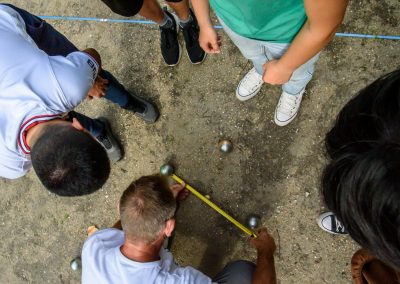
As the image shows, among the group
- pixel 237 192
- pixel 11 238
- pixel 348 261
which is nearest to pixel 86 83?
pixel 237 192

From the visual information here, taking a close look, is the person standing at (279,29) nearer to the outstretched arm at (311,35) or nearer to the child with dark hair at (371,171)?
the outstretched arm at (311,35)

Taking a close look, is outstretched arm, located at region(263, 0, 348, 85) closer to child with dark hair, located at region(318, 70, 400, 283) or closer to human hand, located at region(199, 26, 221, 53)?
child with dark hair, located at region(318, 70, 400, 283)

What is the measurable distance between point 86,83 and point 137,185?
24.2 inches

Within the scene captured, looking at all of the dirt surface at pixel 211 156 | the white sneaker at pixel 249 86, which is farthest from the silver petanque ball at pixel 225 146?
the white sneaker at pixel 249 86

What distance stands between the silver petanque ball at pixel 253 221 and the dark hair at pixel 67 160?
3.77 ft

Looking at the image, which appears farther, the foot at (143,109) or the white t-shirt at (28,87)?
the foot at (143,109)

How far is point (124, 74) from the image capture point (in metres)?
2.75

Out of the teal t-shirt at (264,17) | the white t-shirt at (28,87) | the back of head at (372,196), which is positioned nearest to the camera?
the back of head at (372,196)

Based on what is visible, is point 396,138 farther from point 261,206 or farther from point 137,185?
point 261,206

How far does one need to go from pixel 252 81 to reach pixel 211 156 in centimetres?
61

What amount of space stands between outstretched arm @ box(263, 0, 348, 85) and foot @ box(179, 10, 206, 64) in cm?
109

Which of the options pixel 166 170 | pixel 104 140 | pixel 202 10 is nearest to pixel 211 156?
pixel 166 170

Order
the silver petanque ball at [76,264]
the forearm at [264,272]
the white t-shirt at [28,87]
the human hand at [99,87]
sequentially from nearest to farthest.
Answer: the white t-shirt at [28,87] < the forearm at [264,272] < the human hand at [99,87] < the silver petanque ball at [76,264]

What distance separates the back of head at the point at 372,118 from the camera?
3.05 ft
